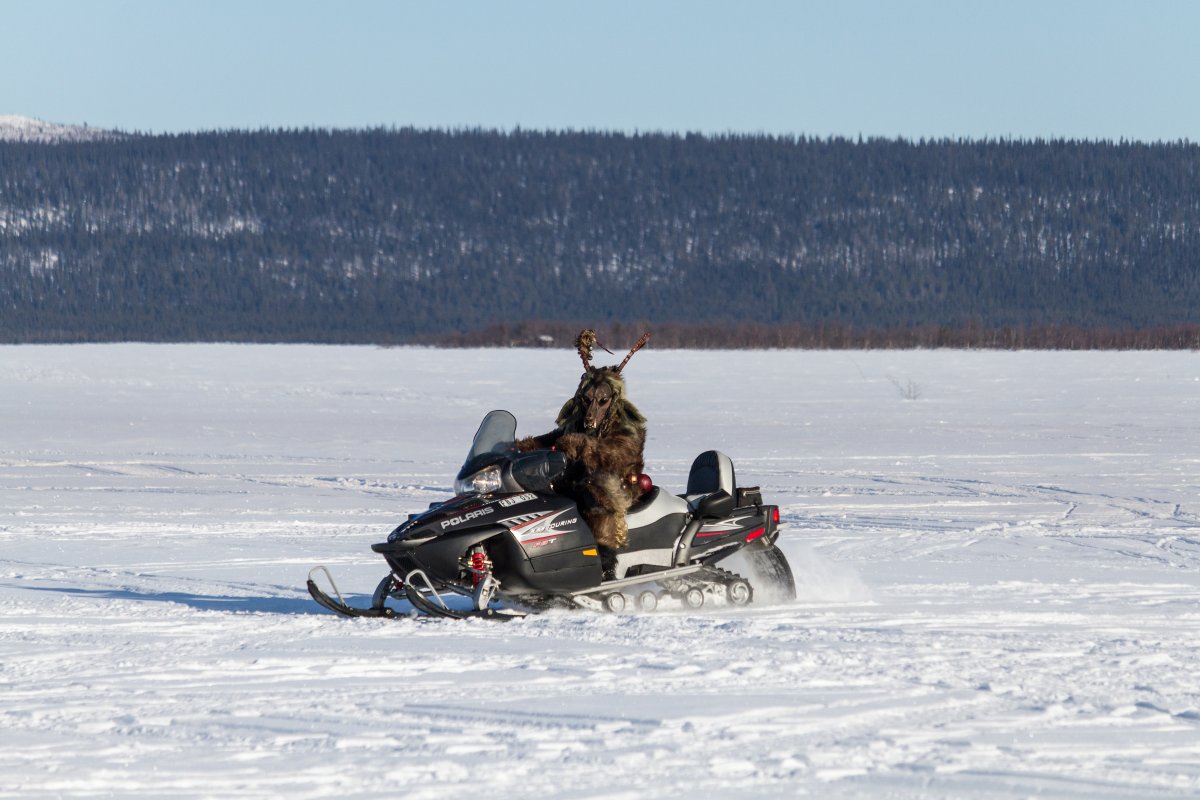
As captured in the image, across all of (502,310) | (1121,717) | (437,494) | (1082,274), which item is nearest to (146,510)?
(437,494)

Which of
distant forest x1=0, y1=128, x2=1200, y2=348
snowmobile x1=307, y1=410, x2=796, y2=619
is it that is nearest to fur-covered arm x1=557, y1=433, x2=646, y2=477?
snowmobile x1=307, y1=410, x2=796, y2=619

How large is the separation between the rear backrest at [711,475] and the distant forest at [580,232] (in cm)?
13055

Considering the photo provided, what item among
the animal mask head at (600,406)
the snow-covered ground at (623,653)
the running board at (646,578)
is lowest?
the snow-covered ground at (623,653)

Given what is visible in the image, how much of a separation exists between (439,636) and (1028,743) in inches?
111

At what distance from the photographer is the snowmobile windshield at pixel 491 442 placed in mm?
7539

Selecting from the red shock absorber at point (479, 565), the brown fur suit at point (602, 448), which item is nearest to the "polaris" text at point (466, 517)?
the red shock absorber at point (479, 565)

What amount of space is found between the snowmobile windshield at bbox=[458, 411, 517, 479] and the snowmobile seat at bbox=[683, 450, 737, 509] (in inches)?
45.6

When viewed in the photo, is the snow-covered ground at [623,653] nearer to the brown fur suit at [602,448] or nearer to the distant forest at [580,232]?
the brown fur suit at [602,448]

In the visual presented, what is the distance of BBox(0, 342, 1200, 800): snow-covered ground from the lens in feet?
15.9

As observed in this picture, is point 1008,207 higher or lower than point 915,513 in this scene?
higher

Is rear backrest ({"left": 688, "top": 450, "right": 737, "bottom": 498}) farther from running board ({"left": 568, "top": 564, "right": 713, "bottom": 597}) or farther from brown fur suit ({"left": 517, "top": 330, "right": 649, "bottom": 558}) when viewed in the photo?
brown fur suit ({"left": 517, "top": 330, "right": 649, "bottom": 558})

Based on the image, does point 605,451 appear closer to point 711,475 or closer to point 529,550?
point 529,550

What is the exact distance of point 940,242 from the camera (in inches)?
6156

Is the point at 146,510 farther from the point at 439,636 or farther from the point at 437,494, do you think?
the point at 439,636
